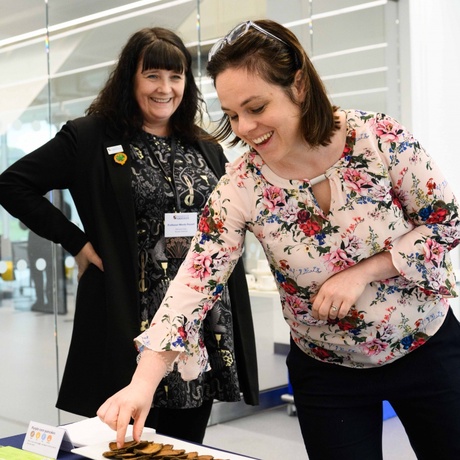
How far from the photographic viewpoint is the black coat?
92.7 inches

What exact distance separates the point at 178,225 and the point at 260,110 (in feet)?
3.01

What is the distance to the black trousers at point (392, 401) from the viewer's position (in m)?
1.59

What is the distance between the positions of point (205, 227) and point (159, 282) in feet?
2.62

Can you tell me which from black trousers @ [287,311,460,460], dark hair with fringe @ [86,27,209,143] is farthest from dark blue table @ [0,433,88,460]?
dark hair with fringe @ [86,27,209,143]

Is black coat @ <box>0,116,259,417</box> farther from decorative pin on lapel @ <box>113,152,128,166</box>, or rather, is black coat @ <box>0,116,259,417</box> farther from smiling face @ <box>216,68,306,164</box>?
smiling face @ <box>216,68,306,164</box>

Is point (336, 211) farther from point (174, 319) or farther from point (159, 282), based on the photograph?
point (159, 282)

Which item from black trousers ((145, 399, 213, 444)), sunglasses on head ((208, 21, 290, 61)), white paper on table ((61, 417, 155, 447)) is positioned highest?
sunglasses on head ((208, 21, 290, 61))

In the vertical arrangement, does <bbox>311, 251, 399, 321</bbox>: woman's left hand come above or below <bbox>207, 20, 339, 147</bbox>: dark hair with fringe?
below

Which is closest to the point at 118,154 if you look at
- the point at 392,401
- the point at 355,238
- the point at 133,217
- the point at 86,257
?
the point at 133,217

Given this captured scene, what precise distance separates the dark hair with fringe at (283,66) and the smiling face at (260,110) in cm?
1

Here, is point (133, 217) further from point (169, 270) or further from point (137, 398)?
point (137, 398)

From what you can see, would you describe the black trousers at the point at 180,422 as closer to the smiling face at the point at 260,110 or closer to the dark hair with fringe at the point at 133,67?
the dark hair with fringe at the point at 133,67

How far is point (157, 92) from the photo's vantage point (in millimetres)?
2504

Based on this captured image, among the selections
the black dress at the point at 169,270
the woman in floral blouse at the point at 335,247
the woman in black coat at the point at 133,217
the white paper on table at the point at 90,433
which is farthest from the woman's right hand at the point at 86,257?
the woman in floral blouse at the point at 335,247
